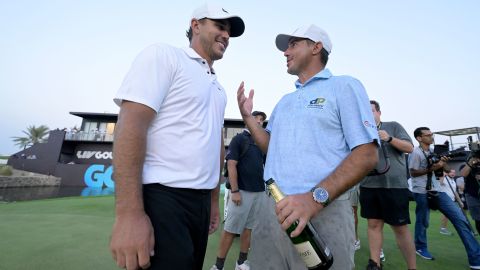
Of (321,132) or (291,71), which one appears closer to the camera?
(321,132)

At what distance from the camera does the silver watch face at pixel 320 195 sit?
1.38m

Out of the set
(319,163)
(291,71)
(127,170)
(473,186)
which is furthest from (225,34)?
(473,186)

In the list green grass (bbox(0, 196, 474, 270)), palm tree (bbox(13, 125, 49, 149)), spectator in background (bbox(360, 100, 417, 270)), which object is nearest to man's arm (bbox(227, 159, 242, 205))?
green grass (bbox(0, 196, 474, 270))

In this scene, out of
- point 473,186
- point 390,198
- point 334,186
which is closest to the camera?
point 334,186

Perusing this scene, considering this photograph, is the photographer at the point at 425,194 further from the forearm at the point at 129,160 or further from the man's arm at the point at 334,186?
the forearm at the point at 129,160

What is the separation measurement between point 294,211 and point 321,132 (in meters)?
0.56

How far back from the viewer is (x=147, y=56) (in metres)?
1.40

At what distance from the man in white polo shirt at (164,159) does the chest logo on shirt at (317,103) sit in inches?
25.3

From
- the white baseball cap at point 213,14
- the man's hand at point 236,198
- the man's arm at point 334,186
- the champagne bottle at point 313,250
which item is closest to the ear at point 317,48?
the white baseball cap at point 213,14

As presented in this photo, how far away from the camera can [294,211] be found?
129cm

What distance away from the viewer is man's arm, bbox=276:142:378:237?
4.23 feet

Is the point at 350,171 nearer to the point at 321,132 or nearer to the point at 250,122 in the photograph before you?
the point at 321,132

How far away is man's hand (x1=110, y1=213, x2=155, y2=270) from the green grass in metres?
2.81

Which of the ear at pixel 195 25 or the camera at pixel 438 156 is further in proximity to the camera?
the camera at pixel 438 156
